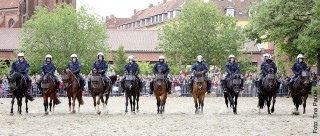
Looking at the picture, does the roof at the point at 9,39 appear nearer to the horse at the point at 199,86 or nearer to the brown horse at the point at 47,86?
the brown horse at the point at 47,86

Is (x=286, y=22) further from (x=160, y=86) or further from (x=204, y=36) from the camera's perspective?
(x=160, y=86)

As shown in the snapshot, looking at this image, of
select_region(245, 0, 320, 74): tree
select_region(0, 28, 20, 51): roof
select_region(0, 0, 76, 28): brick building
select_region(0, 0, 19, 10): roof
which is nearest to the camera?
select_region(245, 0, 320, 74): tree

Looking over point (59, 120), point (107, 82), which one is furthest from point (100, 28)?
point (59, 120)

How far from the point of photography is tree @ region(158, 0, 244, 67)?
73.2 meters

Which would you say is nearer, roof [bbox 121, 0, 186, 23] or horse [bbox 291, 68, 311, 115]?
horse [bbox 291, 68, 311, 115]

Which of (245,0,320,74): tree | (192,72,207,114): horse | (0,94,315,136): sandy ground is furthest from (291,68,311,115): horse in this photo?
(245,0,320,74): tree

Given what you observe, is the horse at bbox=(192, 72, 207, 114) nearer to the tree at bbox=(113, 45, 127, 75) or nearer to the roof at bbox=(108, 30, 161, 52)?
the tree at bbox=(113, 45, 127, 75)

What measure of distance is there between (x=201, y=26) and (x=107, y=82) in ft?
146

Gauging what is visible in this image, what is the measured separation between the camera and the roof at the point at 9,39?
93.5m

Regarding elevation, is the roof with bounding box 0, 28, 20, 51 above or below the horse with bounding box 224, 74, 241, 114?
above

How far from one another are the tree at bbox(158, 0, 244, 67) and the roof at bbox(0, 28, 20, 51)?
91.4 ft

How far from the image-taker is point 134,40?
319ft

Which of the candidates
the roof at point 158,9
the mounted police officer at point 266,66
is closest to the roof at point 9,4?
the roof at point 158,9

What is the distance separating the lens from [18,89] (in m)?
29.6
